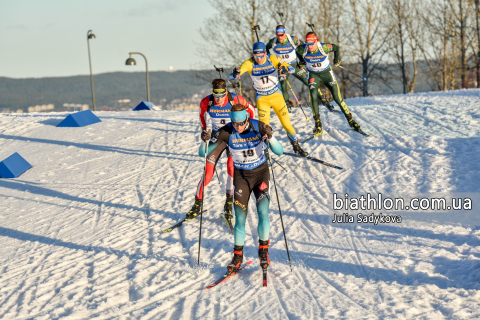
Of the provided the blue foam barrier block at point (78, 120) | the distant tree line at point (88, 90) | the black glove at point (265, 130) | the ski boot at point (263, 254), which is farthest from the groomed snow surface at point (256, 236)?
the distant tree line at point (88, 90)

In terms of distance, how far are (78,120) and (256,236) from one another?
39.6 ft

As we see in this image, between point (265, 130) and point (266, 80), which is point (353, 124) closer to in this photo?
point (266, 80)

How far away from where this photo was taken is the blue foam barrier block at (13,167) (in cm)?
1133

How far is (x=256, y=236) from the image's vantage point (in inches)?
257

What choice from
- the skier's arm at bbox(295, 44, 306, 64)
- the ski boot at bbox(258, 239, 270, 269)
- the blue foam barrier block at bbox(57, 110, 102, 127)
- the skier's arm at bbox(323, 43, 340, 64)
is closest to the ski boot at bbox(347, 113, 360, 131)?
the skier's arm at bbox(323, 43, 340, 64)

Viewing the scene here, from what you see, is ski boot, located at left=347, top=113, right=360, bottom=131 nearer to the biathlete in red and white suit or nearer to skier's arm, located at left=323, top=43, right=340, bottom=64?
skier's arm, located at left=323, top=43, right=340, bottom=64

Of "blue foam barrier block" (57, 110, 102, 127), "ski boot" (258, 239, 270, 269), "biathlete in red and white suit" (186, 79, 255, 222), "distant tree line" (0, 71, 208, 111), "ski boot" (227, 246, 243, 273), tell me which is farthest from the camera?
"distant tree line" (0, 71, 208, 111)

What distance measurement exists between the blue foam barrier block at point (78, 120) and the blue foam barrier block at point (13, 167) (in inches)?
173

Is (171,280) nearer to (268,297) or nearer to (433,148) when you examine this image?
(268,297)

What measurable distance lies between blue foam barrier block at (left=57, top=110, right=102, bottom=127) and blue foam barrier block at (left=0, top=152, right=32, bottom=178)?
14.4 ft

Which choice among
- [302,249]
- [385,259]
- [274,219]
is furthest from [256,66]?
[385,259]

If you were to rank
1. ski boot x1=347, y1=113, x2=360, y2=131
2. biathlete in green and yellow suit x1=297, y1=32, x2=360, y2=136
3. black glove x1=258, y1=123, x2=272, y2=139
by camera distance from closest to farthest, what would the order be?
black glove x1=258, y1=123, x2=272, y2=139, biathlete in green and yellow suit x1=297, y1=32, x2=360, y2=136, ski boot x1=347, y1=113, x2=360, y2=131

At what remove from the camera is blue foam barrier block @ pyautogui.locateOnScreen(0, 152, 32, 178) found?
37.2 feet

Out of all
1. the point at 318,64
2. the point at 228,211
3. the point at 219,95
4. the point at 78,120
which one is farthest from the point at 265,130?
the point at 78,120
